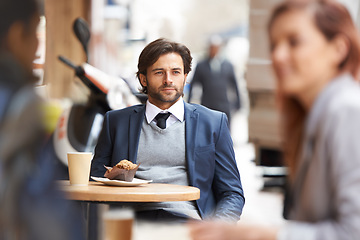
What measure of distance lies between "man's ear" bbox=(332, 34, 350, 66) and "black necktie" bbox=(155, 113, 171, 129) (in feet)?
6.28

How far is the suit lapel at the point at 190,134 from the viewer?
121 inches

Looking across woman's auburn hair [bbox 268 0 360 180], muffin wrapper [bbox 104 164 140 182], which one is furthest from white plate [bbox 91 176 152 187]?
woman's auburn hair [bbox 268 0 360 180]

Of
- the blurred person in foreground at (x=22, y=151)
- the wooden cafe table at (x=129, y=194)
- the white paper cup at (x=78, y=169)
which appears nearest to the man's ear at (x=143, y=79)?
the white paper cup at (x=78, y=169)

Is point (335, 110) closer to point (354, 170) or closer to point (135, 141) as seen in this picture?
point (354, 170)

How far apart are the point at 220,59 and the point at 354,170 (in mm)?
8559

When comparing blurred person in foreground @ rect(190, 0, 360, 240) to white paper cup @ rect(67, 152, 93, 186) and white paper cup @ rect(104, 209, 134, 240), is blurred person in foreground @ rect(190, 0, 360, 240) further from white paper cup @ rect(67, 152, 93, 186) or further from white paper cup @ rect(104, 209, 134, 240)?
white paper cup @ rect(104, 209, 134, 240)

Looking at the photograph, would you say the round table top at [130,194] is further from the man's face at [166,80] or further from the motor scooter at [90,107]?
the motor scooter at [90,107]

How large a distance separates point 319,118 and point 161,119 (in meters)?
1.95

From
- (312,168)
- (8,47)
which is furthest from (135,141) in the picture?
(8,47)

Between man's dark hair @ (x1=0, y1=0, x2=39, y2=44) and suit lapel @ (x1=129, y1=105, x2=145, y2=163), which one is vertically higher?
man's dark hair @ (x1=0, y1=0, x2=39, y2=44)

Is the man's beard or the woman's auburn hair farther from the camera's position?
the man's beard

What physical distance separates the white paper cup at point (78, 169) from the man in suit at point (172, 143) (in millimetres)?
294

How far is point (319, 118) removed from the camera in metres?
1.30

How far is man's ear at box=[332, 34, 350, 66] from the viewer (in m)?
1.33
